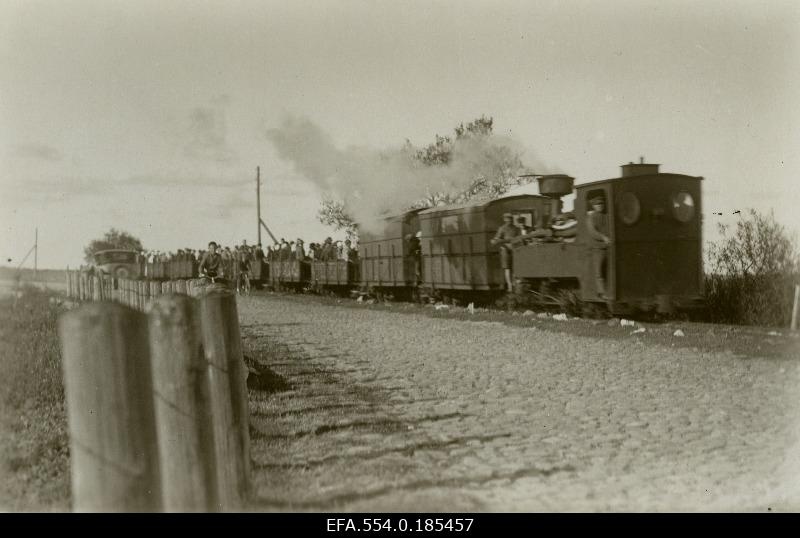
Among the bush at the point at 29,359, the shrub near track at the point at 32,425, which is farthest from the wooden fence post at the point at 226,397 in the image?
the bush at the point at 29,359

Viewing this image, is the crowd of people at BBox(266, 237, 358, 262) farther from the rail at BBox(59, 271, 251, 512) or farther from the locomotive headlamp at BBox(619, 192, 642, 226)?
the rail at BBox(59, 271, 251, 512)

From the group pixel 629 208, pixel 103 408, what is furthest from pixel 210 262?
pixel 103 408

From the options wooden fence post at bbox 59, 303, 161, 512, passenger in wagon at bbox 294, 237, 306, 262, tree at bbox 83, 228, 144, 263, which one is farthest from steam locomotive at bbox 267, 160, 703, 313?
tree at bbox 83, 228, 144, 263

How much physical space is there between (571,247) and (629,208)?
1519 mm

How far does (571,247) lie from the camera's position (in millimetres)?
14422

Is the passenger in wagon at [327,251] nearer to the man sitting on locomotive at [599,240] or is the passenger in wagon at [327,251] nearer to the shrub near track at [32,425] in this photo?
the man sitting on locomotive at [599,240]

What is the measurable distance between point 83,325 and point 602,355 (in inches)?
305

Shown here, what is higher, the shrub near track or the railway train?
the railway train

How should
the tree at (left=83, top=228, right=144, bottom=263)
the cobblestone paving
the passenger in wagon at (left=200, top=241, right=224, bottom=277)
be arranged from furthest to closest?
the tree at (left=83, top=228, right=144, bottom=263) → the passenger in wagon at (left=200, top=241, right=224, bottom=277) → the cobblestone paving

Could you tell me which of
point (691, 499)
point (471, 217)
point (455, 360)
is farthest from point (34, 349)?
point (471, 217)

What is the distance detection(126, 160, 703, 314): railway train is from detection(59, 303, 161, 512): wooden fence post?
11156 millimetres

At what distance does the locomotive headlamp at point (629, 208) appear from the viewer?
522 inches

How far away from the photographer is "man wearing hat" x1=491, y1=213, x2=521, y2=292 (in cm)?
1716

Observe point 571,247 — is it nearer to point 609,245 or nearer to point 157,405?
point 609,245
